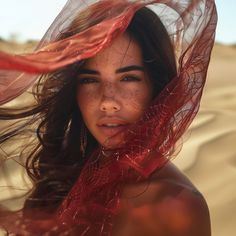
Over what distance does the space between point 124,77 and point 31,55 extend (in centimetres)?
45

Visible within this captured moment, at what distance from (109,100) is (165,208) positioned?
0.44 meters

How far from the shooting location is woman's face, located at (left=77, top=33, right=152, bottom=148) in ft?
6.83

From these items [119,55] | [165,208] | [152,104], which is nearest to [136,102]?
[152,104]

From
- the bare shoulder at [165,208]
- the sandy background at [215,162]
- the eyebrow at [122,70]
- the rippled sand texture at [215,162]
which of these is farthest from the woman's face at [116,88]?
the rippled sand texture at [215,162]

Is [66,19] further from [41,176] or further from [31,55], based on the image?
[41,176]

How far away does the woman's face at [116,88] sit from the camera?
2082 mm

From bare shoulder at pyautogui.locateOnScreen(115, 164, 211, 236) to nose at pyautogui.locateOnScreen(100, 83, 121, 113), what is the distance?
304mm

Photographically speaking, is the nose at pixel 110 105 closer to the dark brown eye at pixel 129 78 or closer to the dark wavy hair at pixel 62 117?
the dark brown eye at pixel 129 78

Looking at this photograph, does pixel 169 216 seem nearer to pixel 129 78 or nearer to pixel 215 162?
pixel 129 78

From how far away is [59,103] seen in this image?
2.49 meters

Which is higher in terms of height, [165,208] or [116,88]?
[116,88]

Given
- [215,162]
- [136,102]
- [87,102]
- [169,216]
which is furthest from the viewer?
[215,162]

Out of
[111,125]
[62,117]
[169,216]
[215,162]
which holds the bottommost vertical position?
[215,162]

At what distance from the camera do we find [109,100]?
2070mm
